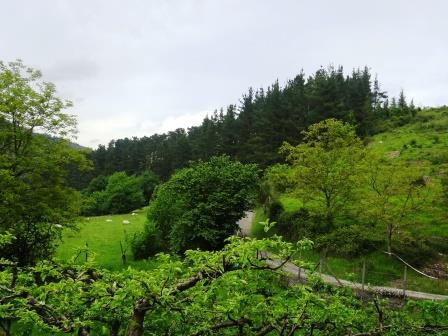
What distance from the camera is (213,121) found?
9119cm

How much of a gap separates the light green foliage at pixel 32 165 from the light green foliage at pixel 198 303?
1431cm

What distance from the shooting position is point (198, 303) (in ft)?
20.7

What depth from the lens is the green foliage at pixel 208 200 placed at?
28.4 m

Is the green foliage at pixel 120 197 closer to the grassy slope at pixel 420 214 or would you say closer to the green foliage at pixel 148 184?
the green foliage at pixel 148 184

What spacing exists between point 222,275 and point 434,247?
26622mm

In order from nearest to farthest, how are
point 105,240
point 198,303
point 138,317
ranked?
point 138,317 → point 198,303 → point 105,240

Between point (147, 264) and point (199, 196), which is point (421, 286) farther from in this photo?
point (147, 264)

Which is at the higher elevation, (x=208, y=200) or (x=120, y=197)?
(x=208, y=200)

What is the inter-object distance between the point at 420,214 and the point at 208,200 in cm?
1747

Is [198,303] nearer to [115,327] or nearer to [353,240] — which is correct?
[115,327]

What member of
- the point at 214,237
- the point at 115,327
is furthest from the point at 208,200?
the point at 115,327

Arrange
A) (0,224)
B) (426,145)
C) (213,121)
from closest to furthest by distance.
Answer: (0,224) → (426,145) → (213,121)

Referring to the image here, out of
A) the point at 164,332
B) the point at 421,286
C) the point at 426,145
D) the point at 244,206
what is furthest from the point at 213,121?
the point at 164,332

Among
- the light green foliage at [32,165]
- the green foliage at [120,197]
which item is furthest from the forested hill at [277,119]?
the light green foliage at [32,165]
